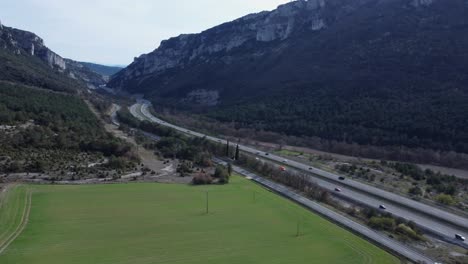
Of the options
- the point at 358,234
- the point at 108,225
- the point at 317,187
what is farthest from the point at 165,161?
the point at 358,234

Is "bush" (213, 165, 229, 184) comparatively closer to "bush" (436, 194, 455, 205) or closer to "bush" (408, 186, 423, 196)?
"bush" (408, 186, 423, 196)

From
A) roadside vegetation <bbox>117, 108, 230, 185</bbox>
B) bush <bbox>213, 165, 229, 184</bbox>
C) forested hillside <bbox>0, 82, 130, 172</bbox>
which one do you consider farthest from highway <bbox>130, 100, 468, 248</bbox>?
forested hillside <bbox>0, 82, 130, 172</bbox>

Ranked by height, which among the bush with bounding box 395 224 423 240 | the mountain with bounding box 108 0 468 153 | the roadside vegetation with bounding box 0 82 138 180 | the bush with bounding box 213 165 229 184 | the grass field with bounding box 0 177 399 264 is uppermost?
the mountain with bounding box 108 0 468 153

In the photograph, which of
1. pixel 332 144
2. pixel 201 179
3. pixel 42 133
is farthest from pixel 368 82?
pixel 42 133

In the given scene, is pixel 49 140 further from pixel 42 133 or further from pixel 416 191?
pixel 416 191

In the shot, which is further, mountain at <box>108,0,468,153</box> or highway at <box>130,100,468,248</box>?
mountain at <box>108,0,468,153</box>

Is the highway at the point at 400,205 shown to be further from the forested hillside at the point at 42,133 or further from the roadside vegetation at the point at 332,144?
the forested hillside at the point at 42,133
